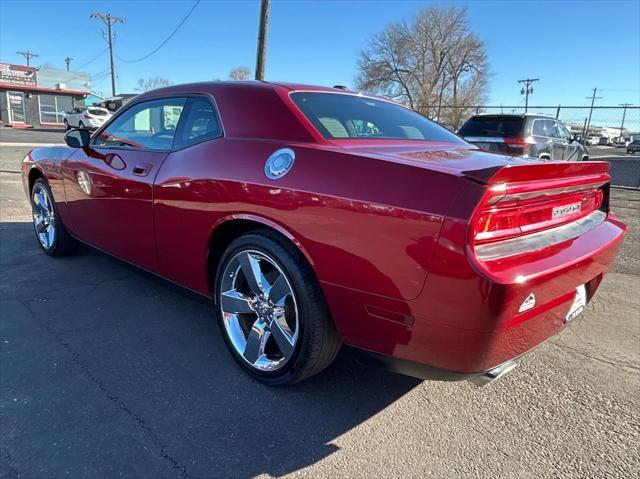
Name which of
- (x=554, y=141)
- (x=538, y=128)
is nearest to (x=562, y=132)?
(x=554, y=141)

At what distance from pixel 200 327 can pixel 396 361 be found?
1658 mm

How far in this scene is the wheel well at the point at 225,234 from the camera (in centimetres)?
245

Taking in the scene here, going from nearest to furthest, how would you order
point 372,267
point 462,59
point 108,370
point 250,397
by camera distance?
point 372,267 < point 250,397 < point 108,370 < point 462,59

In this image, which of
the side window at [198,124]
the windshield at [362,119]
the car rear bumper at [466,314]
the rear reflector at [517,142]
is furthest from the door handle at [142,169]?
the rear reflector at [517,142]

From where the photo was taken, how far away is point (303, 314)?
7.23ft

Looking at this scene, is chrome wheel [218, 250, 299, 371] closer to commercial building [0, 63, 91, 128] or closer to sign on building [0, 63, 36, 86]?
commercial building [0, 63, 91, 128]

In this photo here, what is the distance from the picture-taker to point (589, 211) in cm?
255

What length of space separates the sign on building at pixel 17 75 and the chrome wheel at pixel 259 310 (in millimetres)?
43115

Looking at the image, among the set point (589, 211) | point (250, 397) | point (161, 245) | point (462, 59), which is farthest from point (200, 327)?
point (462, 59)

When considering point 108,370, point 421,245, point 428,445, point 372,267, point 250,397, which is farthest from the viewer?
point 108,370

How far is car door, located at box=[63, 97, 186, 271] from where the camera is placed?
3.07 meters

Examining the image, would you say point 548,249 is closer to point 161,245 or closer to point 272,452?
point 272,452

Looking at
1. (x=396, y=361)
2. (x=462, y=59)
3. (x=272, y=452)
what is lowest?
(x=272, y=452)

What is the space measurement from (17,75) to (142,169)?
141ft
